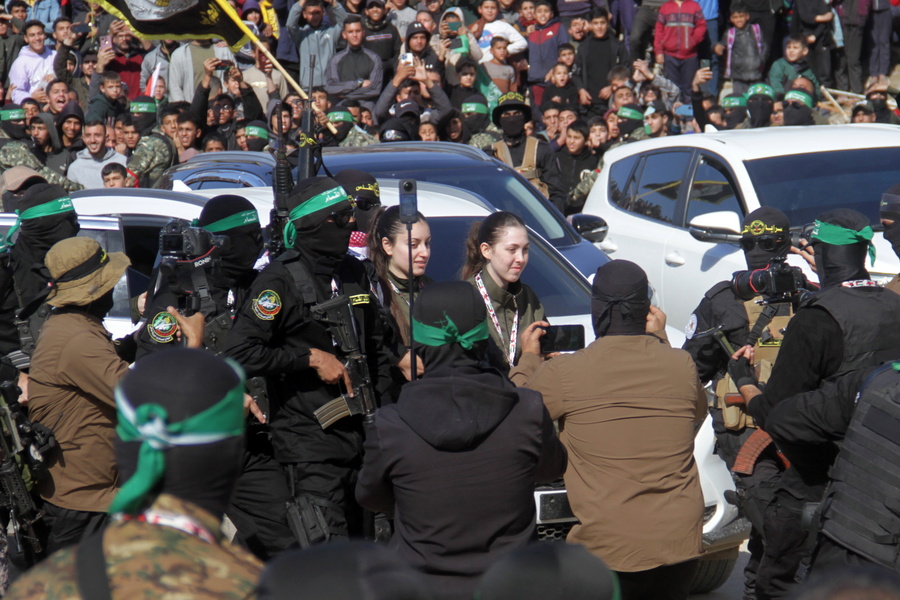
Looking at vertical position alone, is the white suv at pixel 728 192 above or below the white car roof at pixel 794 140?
below

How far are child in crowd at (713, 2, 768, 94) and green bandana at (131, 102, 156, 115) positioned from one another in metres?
8.44

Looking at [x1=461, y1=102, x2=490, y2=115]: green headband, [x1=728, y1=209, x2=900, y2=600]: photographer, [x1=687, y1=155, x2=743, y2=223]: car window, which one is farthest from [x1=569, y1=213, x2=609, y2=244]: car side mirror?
[x1=461, y1=102, x2=490, y2=115]: green headband

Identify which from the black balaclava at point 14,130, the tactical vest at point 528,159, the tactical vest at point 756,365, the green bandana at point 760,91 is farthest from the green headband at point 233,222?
the green bandana at point 760,91

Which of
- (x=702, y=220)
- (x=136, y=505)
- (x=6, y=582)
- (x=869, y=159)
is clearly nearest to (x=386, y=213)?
(x=6, y=582)

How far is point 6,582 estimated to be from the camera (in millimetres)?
4754

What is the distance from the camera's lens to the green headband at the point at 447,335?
11.6ft

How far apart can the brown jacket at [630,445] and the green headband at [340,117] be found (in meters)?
9.50

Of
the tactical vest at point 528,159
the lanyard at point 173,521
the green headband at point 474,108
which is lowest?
the tactical vest at point 528,159

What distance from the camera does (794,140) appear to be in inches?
359

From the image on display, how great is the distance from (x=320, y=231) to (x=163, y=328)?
76cm

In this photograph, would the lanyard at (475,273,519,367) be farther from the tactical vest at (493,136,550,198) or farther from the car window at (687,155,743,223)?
the tactical vest at (493,136,550,198)

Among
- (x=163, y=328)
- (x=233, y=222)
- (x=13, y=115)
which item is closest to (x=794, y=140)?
(x=233, y=222)

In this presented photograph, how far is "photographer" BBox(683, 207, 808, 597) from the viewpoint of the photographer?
5352 millimetres

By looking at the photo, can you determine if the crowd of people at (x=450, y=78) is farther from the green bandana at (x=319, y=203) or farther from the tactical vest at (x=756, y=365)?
the green bandana at (x=319, y=203)
